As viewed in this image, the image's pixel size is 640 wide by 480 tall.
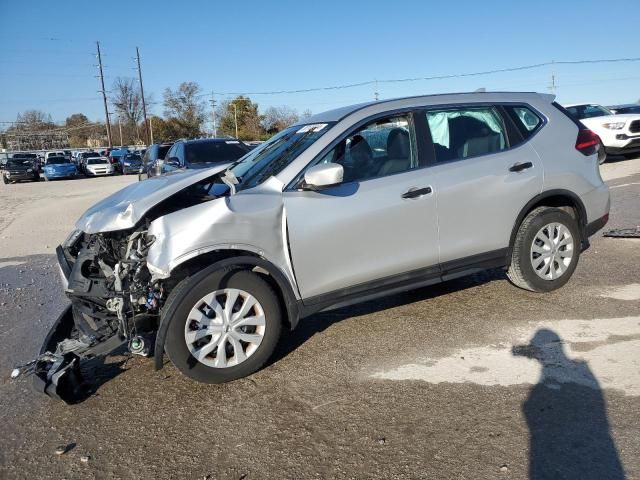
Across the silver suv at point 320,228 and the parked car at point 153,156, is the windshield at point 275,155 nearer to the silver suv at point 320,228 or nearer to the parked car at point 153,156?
the silver suv at point 320,228

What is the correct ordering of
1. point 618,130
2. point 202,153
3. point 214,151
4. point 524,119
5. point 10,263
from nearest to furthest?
point 524,119 → point 10,263 → point 202,153 → point 214,151 → point 618,130

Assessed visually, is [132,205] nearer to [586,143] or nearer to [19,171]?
[586,143]

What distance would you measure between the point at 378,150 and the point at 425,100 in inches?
27.0

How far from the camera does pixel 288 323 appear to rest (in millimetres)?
4012

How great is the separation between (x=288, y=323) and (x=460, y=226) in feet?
5.23

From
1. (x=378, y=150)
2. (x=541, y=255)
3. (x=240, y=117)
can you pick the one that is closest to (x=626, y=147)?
(x=541, y=255)

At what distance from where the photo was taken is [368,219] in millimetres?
3895

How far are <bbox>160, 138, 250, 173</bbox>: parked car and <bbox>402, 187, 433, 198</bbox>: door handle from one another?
735cm

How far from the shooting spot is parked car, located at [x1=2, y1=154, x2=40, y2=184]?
32.9 metres

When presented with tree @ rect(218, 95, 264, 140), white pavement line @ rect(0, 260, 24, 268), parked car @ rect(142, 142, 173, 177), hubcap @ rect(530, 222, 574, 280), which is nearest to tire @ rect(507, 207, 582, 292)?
hubcap @ rect(530, 222, 574, 280)

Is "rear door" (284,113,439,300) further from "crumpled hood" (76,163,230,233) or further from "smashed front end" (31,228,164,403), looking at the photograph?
"smashed front end" (31,228,164,403)

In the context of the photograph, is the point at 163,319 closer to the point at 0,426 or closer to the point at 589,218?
the point at 0,426

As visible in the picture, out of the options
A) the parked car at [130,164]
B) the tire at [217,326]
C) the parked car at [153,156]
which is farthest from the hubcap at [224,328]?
the parked car at [130,164]

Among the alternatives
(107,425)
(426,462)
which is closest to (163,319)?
(107,425)
